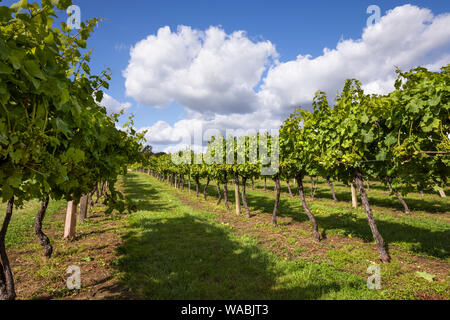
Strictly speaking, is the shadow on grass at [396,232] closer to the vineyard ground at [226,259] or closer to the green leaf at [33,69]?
the vineyard ground at [226,259]

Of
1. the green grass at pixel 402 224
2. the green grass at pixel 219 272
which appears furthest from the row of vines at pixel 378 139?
the green grass at pixel 219 272

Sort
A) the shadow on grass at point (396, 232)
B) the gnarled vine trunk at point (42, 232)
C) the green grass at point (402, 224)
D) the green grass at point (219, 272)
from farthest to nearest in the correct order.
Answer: the green grass at point (402, 224) → the shadow on grass at point (396, 232) → the gnarled vine trunk at point (42, 232) → the green grass at point (219, 272)

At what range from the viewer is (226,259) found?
709cm

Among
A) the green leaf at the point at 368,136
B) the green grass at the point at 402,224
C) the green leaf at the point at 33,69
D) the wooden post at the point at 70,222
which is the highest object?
the green leaf at the point at 368,136

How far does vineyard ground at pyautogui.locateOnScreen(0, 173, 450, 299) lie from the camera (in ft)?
17.0

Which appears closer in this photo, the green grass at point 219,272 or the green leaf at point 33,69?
the green leaf at point 33,69

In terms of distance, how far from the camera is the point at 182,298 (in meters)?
4.88

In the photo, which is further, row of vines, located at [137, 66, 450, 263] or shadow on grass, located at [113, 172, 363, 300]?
shadow on grass, located at [113, 172, 363, 300]

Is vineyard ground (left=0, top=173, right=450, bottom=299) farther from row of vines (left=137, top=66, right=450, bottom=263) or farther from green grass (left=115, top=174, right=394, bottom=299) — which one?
row of vines (left=137, top=66, right=450, bottom=263)

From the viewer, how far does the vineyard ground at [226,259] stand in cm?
518

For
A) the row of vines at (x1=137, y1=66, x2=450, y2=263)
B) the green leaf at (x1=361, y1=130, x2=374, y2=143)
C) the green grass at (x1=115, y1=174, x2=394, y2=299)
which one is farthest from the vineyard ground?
the green leaf at (x1=361, y1=130, x2=374, y2=143)

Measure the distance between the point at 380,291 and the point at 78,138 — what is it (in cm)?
679

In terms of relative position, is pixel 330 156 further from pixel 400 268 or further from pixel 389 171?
pixel 400 268
